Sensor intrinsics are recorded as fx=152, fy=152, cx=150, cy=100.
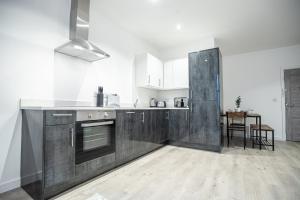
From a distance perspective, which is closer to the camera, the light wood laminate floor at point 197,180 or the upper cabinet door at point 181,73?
the light wood laminate floor at point 197,180

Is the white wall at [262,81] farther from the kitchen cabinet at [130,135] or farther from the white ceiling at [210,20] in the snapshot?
the kitchen cabinet at [130,135]

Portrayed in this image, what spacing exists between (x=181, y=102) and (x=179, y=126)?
30.2 inches

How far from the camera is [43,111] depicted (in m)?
1.46

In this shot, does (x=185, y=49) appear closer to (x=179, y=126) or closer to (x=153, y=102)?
(x=153, y=102)

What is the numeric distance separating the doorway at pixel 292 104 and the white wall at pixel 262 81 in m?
0.11

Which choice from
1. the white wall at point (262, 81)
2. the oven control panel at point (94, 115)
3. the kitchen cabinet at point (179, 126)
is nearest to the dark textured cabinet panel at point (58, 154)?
the oven control panel at point (94, 115)

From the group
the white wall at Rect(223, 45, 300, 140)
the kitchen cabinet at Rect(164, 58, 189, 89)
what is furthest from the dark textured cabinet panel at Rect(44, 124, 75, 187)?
the white wall at Rect(223, 45, 300, 140)

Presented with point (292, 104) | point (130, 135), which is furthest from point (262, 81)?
point (130, 135)

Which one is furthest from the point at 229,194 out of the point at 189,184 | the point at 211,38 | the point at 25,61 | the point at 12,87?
the point at 211,38

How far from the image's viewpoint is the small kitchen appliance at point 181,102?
410 cm

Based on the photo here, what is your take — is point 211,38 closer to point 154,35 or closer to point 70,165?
point 154,35

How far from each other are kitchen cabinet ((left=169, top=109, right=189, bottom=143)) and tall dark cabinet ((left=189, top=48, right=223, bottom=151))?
0.33ft

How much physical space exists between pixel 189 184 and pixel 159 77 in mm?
2832

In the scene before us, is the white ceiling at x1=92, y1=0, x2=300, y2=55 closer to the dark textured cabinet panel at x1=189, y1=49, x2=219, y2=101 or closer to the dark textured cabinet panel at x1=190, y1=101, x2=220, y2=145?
the dark textured cabinet panel at x1=189, y1=49, x2=219, y2=101
